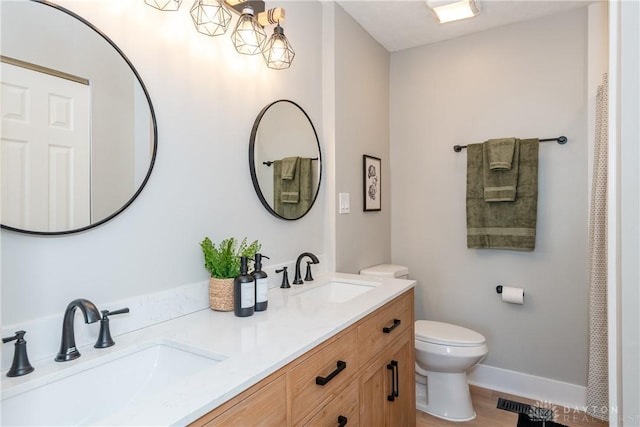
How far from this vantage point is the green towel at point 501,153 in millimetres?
2277

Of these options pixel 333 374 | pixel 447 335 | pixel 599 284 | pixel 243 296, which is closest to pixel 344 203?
pixel 447 335

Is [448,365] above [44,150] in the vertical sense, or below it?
below

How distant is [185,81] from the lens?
1.30 metres

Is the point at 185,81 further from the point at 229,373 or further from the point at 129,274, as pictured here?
the point at 229,373

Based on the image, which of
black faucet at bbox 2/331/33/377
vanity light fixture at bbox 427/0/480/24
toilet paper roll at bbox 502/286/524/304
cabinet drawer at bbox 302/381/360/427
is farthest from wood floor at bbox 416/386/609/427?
vanity light fixture at bbox 427/0/480/24

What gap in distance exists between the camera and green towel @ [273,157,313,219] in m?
1.75

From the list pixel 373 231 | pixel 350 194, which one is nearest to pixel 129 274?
pixel 350 194

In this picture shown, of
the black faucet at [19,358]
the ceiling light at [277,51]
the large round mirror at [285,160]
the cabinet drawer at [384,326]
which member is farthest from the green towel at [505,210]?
the black faucet at [19,358]

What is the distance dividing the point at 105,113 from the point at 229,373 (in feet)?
2.74

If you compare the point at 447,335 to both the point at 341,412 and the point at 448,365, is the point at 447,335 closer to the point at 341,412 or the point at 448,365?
the point at 448,365

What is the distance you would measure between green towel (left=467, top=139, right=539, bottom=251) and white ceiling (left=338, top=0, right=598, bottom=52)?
0.81m

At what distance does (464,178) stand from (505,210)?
36 centimetres

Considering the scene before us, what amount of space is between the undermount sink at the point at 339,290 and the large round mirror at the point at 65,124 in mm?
967

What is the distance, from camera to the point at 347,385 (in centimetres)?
123
